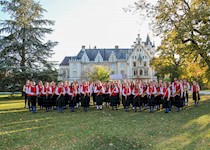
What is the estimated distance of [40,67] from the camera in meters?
39.0

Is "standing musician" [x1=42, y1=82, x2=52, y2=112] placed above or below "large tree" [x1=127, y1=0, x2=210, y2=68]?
below

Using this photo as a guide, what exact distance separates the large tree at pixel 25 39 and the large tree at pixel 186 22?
61.2ft

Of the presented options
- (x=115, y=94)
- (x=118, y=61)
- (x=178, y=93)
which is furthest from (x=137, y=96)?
(x=118, y=61)

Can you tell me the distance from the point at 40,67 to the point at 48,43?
389 cm

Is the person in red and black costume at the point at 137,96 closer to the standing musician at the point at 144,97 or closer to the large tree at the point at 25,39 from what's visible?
the standing musician at the point at 144,97

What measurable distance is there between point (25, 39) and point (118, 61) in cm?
5284

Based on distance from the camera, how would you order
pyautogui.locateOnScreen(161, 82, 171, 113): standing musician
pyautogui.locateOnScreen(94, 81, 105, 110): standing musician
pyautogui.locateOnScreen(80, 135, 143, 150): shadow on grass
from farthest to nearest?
pyautogui.locateOnScreen(94, 81, 105, 110): standing musician → pyautogui.locateOnScreen(161, 82, 171, 113): standing musician → pyautogui.locateOnScreen(80, 135, 143, 150): shadow on grass

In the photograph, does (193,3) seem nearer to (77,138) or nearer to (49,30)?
(77,138)

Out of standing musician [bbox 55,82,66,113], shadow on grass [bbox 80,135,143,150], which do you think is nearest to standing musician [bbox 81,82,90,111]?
standing musician [bbox 55,82,66,113]

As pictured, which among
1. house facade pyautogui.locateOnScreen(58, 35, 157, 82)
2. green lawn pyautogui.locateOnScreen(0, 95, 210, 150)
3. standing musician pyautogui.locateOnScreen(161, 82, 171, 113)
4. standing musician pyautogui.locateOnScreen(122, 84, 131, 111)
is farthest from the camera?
house facade pyautogui.locateOnScreen(58, 35, 157, 82)

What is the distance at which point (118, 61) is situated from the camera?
8881 cm

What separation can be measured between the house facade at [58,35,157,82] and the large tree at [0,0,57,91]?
48.0m

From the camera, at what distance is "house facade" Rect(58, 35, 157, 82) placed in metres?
86.9

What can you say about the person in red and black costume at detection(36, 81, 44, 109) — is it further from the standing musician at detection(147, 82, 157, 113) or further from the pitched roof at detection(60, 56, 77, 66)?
the pitched roof at detection(60, 56, 77, 66)
